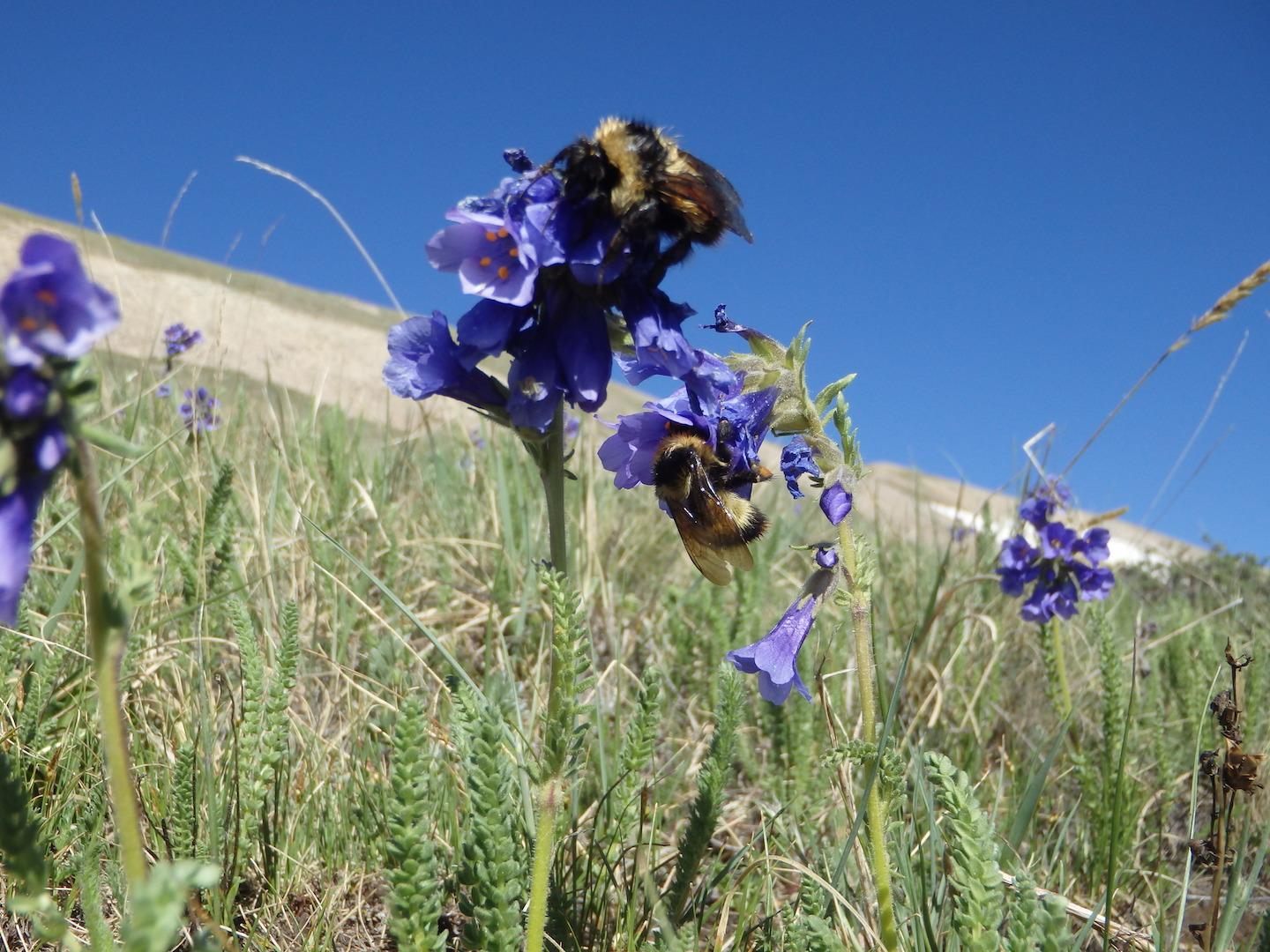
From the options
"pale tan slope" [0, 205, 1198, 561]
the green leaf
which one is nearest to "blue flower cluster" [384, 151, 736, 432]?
the green leaf

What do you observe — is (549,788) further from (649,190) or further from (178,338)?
(178,338)

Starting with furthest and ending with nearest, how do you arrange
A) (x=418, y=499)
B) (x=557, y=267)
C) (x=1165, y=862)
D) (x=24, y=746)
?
(x=418, y=499) → (x=1165, y=862) → (x=24, y=746) → (x=557, y=267)

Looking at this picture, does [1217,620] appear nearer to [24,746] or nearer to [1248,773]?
[1248,773]

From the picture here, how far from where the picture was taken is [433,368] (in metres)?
1.75

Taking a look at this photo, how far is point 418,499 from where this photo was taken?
5512mm

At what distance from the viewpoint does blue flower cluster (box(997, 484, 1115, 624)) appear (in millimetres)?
3867

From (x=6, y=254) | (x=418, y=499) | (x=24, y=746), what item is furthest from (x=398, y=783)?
(x=6, y=254)

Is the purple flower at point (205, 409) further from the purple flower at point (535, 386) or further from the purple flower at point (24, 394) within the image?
the purple flower at point (24, 394)

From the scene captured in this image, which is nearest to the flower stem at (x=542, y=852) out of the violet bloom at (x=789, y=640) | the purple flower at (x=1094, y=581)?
the violet bloom at (x=789, y=640)

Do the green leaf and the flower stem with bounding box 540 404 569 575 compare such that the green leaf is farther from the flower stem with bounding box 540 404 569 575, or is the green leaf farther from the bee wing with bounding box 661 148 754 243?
the bee wing with bounding box 661 148 754 243

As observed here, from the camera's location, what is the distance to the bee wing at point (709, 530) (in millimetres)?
1821

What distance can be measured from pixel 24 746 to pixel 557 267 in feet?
5.50

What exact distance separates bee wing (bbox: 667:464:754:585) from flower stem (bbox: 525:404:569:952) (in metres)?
0.25

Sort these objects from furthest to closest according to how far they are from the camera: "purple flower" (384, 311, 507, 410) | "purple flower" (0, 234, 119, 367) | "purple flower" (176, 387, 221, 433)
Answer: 1. "purple flower" (176, 387, 221, 433)
2. "purple flower" (384, 311, 507, 410)
3. "purple flower" (0, 234, 119, 367)
